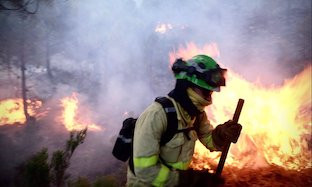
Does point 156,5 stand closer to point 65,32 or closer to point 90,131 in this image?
point 65,32

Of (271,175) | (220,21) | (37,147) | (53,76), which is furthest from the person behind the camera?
(53,76)

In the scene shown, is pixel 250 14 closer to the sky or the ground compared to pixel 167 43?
closer to the sky

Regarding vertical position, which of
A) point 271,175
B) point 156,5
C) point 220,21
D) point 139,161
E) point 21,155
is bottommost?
point 21,155

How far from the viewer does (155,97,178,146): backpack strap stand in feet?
9.11

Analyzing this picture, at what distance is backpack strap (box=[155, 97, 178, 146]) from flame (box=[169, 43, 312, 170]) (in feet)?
10.9

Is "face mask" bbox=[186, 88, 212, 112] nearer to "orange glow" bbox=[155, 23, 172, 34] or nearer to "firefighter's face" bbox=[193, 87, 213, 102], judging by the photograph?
"firefighter's face" bbox=[193, 87, 213, 102]

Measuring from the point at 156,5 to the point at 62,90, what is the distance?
26.0 ft

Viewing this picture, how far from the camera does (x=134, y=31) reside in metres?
17.7

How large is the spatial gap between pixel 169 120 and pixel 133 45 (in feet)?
52.1

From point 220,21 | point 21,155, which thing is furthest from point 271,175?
point 220,21

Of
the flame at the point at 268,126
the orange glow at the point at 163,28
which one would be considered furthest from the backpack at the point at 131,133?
the orange glow at the point at 163,28

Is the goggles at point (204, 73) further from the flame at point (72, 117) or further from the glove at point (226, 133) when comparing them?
the flame at point (72, 117)

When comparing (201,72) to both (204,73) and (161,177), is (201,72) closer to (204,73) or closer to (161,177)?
(204,73)

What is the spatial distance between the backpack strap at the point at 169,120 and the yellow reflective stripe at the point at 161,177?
26cm
